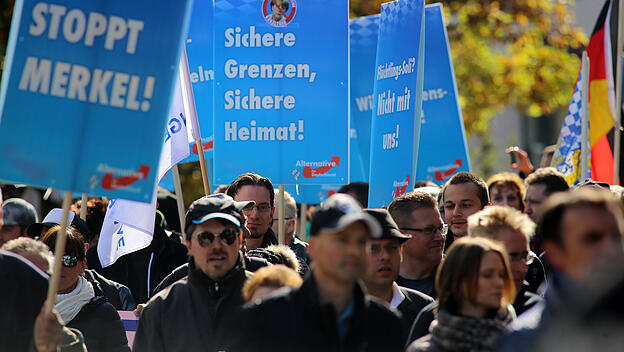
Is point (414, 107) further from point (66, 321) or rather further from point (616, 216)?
point (616, 216)

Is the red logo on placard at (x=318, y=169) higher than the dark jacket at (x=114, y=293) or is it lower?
higher

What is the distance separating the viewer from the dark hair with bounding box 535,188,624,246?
3.45 meters

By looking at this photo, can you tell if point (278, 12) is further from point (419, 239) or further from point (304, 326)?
point (304, 326)

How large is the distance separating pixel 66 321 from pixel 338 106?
102 inches

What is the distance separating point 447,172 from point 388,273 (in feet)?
12.3

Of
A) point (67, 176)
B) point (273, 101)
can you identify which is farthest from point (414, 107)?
point (67, 176)

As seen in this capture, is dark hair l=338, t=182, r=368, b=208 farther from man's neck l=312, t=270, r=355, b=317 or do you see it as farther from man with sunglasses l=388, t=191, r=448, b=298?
man's neck l=312, t=270, r=355, b=317

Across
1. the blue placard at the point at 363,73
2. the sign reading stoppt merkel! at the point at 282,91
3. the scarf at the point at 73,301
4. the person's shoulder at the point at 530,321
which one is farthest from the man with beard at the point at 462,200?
the blue placard at the point at 363,73

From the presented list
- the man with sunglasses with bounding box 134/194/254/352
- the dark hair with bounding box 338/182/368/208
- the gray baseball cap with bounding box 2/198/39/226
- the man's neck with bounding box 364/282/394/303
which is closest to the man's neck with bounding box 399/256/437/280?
the man's neck with bounding box 364/282/394/303

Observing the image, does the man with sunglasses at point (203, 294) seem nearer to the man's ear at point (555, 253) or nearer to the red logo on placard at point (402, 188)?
the man's ear at point (555, 253)

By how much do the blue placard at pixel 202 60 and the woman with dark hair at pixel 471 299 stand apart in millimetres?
4071

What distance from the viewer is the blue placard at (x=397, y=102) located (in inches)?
284

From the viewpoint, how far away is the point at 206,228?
515 centimetres

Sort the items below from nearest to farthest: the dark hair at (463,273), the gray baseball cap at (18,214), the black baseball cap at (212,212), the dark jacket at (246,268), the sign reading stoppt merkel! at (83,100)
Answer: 1. the dark hair at (463,273)
2. the sign reading stoppt merkel! at (83,100)
3. the black baseball cap at (212,212)
4. the dark jacket at (246,268)
5. the gray baseball cap at (18,214)
